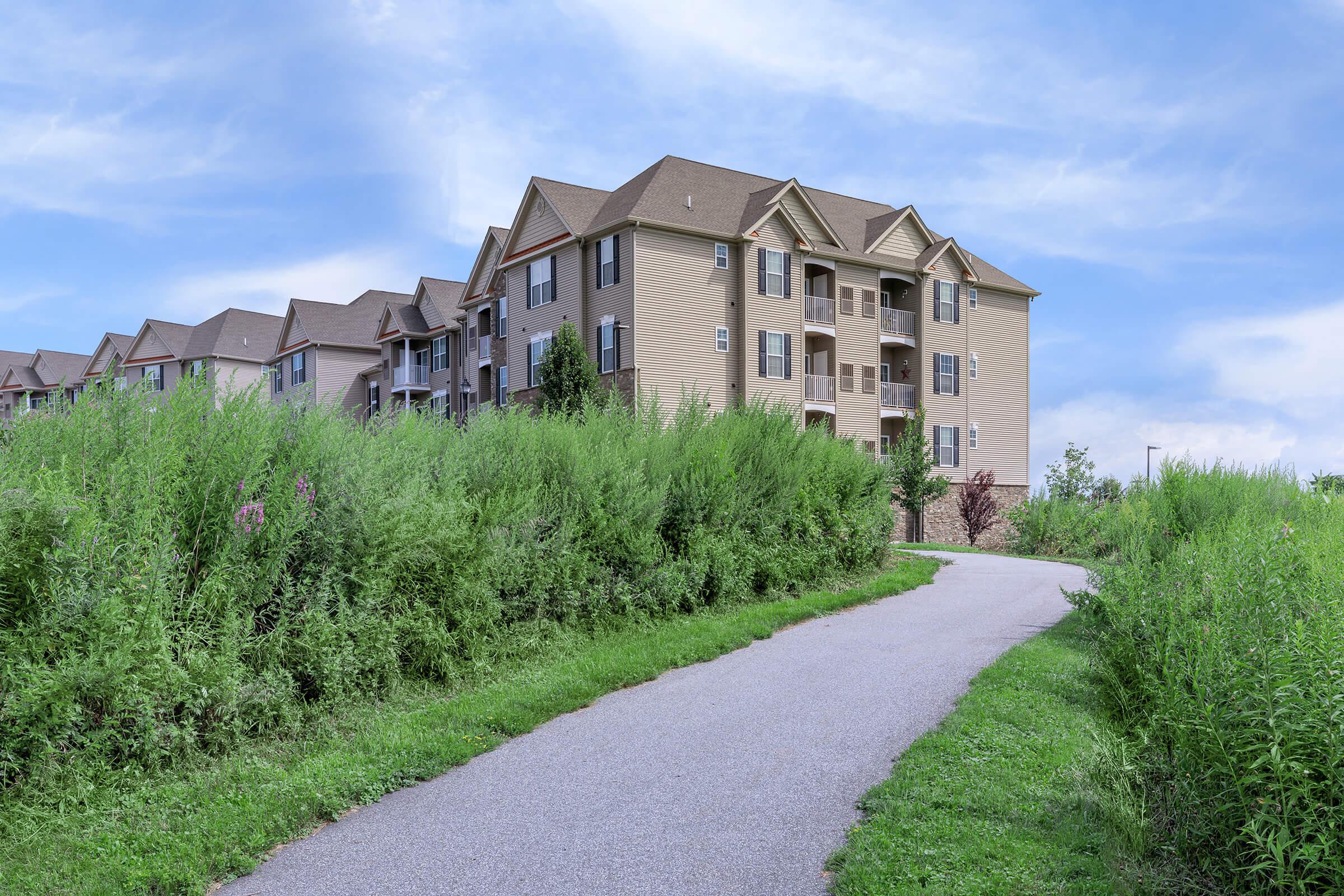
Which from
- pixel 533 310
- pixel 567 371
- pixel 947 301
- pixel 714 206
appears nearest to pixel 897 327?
pixel 947 301

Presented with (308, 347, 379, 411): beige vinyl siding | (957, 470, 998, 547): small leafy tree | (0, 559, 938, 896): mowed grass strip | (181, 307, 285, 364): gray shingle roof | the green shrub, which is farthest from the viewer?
(181, 307, 285, 364): gray shingle roof

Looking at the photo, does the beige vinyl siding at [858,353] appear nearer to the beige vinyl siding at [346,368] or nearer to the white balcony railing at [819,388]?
the white balcony railing at [819,388]

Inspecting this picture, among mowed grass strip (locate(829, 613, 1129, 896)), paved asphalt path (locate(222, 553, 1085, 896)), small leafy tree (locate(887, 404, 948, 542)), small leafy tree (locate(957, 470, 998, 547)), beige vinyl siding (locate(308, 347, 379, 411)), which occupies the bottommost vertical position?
paved asphalt path (locate(222, 553, 1085, 896))

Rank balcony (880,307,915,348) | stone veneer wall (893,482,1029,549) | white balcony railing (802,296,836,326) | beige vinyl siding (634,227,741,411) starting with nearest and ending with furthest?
1. beige vinyl siding (634,227,741,411)
2. white balcony railing (802,296,836,326)
3. stone veneer wall (893,482,1029,549)
4. balcony (880,307,915,348)

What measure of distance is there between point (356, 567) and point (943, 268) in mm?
32358

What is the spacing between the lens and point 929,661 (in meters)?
10.1

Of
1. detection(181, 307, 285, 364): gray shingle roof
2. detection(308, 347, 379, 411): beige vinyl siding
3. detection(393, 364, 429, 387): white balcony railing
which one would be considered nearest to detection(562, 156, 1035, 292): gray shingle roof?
detection(393, 364, 429, 387): white balcony railing

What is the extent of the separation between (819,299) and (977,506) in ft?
31.2

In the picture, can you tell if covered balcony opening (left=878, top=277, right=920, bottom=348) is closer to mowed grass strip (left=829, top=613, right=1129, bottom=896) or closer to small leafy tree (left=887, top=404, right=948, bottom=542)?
small leafy tree (left=887, top=404, right=948, bottom=542)

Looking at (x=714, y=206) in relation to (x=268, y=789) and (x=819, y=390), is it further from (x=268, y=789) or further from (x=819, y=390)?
(x=268, y=789)

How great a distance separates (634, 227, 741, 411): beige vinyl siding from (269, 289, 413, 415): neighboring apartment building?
72.6 feet

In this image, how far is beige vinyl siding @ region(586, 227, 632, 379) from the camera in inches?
1084

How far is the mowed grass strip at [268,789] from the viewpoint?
5508 mm

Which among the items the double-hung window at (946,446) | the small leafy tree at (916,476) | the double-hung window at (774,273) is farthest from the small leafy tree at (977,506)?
the double-hung window at (774,273)
